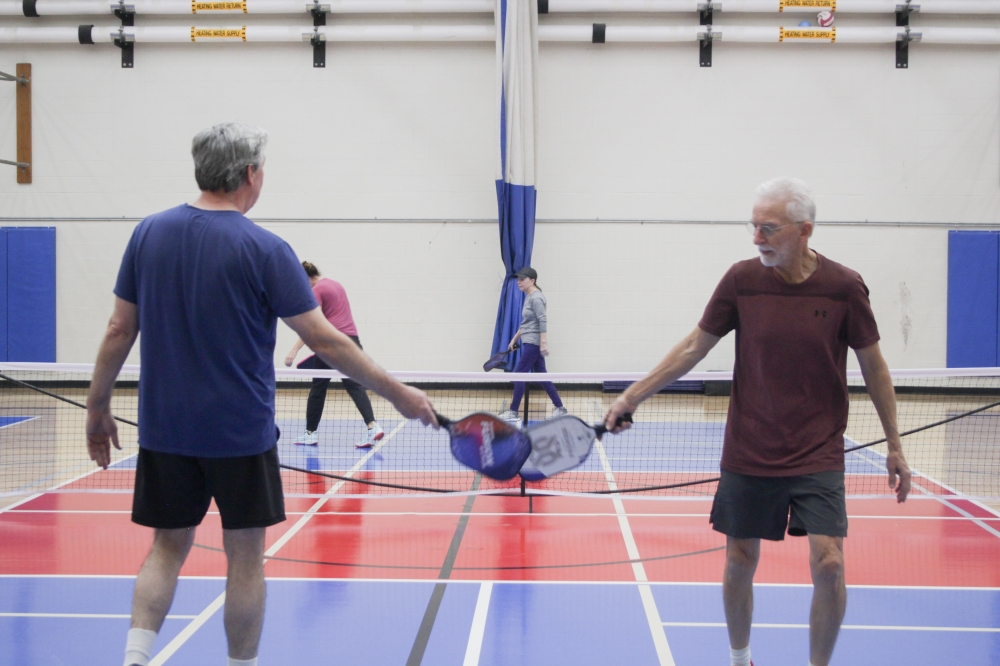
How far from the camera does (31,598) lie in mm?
4105

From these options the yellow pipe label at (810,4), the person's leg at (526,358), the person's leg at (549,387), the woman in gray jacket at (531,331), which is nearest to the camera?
the person's leg at (549,387)

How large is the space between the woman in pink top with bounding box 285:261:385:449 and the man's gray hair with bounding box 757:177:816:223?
5.50 m

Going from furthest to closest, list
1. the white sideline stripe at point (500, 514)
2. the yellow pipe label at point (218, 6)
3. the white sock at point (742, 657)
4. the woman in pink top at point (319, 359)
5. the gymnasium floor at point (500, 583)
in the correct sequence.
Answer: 1. the yellow pipe label at point (218, 6)
2. the woman in pink top at point (319, 359)
3. the white sideline stripe at point (500, 514)
4. the gymnasium floor at point (500, 583)
5. the white sock at point (742, 657)

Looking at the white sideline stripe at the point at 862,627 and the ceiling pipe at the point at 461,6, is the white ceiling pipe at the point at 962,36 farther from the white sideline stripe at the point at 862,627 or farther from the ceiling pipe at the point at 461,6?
the white sideline stripe at the point at 862,627

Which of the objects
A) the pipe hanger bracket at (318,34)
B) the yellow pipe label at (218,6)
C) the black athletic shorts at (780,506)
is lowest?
the black athletic shorts at (780,506)

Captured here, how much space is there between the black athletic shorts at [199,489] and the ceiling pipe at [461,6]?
1181 centimetres

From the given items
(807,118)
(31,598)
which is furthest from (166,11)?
(31,598)

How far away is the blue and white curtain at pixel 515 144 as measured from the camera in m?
12.5

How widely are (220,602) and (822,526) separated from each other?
116 inches

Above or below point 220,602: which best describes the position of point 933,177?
above

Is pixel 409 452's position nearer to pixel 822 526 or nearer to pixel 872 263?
pixel 822 526

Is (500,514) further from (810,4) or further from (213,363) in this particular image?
(810,4)

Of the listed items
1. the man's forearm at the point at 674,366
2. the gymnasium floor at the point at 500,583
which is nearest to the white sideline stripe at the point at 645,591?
the gymnasium floor at the point at 500,583

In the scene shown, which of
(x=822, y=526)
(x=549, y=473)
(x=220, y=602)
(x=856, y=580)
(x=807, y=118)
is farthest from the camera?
(x=807, y=118)
